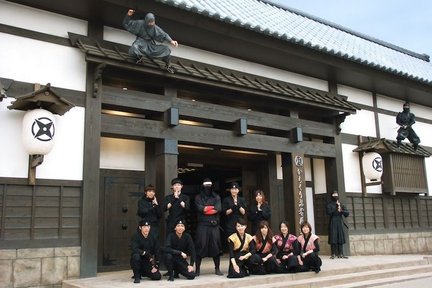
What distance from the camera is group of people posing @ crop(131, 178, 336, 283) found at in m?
6.77

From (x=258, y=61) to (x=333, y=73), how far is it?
7.81 ft

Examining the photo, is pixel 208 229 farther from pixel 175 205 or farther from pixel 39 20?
pixel 39 20

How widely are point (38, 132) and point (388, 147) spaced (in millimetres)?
9376

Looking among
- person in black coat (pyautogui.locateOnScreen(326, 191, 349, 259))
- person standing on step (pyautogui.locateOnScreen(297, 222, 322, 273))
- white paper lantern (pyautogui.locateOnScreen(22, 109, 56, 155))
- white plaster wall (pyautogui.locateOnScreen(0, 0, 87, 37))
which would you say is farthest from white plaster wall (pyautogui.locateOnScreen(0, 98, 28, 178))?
person in black coat (pyautogui.locateOnScreen(326, 191, 349, 259))

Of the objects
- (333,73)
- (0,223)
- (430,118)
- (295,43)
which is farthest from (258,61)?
(430,118)

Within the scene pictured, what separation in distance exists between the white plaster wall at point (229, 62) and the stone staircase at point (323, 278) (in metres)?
4.60

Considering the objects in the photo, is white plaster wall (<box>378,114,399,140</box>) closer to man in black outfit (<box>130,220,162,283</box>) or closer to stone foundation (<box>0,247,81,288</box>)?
man in black outfit (<box>130,220,162,283</box>)

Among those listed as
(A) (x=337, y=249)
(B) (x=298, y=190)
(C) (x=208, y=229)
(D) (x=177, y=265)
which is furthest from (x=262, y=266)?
(A) (x=337, y=249)

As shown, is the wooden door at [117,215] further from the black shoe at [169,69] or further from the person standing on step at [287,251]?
the person standing on step at [287,251]

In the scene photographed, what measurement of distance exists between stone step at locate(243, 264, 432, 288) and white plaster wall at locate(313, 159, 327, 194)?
3.28m

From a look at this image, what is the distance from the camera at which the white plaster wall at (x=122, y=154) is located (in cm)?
852

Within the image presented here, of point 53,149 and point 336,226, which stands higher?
point 53,149

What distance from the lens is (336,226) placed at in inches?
407

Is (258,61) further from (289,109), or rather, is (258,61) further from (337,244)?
(337,244)
